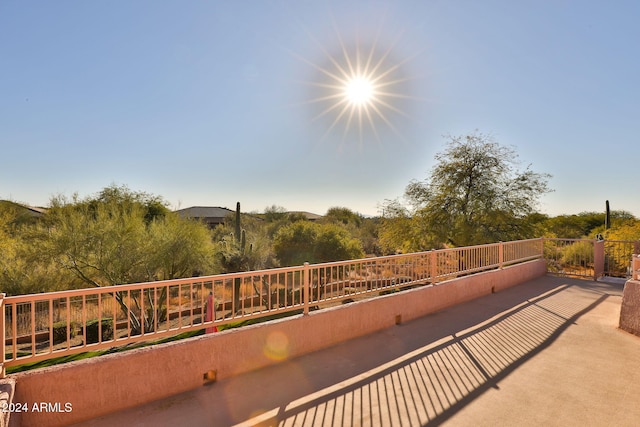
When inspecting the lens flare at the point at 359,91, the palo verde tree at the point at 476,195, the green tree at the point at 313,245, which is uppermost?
the lens flare at the point at 359,91

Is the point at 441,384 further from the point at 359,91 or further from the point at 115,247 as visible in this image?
the point at 115,247

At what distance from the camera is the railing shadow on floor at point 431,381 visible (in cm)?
272

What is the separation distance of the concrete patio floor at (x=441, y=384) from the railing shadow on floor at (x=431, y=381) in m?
0.01

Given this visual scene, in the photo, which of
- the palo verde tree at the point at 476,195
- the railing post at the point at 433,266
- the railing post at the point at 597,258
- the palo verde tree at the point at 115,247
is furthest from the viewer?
the palo verde tree at the point at 476,195

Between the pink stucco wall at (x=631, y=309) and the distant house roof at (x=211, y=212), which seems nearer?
the pink stucco wall at (x=631, y=309)

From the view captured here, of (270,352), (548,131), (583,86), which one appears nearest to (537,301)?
(270,352)

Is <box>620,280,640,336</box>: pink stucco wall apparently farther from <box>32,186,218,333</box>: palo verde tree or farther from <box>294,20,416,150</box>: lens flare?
<box>32,186,218,333</box>: palo verde tree

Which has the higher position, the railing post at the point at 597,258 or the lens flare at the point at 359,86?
the lens flare at the point at 359,86

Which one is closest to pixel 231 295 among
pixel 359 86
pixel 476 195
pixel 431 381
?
pixel 431 381

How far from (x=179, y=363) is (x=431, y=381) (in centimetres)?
258

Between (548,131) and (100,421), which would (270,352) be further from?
(548,131)

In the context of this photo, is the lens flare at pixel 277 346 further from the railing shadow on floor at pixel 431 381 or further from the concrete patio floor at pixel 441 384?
the railing shadow on floor at pixel 431 381

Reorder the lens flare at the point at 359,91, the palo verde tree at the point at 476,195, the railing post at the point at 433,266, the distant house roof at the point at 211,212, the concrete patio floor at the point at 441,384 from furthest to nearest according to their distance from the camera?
the distant house roof at the point at 211,212 < the palo verde tree at the point at 476,195 < the lens flare at the point at 359,91 < the railing post at the point at 433,266 < the concrete patio floor at the point at 441,384

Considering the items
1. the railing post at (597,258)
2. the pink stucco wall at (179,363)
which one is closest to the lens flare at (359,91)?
the railing post at (597,258)
